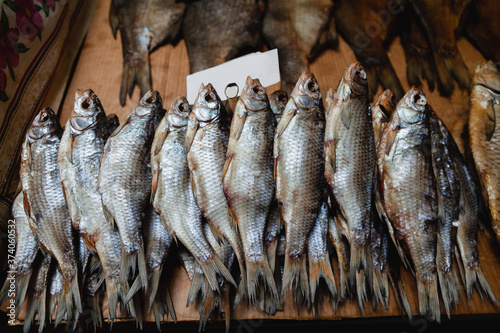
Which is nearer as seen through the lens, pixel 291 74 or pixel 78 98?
pixel 78 98

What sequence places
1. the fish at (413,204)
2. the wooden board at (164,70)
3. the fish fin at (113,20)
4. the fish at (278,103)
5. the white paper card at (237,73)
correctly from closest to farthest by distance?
the fish at (413,204) < the fish at (278,103) < the white paper card at (237,73) < the wooden board at (164,70) < the fish fin at (113,20)

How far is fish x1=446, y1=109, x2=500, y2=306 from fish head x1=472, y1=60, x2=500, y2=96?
44 cm

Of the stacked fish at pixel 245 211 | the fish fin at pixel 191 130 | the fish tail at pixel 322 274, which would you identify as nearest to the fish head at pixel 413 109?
the stacked fish at pixel 245 211

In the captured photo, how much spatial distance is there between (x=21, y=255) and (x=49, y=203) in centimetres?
31

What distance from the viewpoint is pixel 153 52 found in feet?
8.91

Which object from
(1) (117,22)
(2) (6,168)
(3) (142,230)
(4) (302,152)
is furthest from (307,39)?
(2) (6,168)

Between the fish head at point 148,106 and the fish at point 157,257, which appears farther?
the fish head at point 148,106

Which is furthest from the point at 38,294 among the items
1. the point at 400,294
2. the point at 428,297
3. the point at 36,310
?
the point at 428,297

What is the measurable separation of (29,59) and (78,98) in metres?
0.87

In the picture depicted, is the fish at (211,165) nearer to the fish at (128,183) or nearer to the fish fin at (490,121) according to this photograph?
the fish at (128,183)

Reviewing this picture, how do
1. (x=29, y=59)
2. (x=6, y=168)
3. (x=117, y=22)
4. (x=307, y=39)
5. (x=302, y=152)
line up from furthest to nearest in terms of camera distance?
(x=117, y=22), (x=307, y=39), (x=29, y=59), (x=6, y=168), (x=302, y=152)

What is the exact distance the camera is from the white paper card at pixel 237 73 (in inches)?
90.9

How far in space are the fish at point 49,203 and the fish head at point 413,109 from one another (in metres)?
1.70

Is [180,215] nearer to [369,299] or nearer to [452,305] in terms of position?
[369,299]
